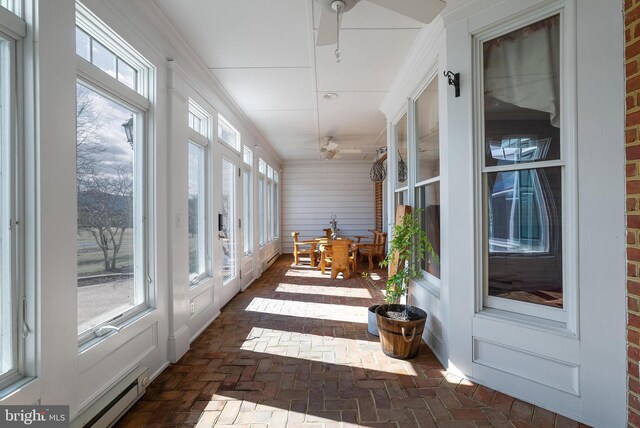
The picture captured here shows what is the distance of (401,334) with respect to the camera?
2566 mm

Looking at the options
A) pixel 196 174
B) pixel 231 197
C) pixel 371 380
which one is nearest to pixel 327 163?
pixel 231 197

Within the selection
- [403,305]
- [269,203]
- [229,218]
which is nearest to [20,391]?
[403,305]

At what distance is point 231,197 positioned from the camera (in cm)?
455

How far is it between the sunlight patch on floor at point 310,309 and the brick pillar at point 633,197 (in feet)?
7.58

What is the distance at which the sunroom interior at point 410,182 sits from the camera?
4.65 ft

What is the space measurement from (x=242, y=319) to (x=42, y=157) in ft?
8.91

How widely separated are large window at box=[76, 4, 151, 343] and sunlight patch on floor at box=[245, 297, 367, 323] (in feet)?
6.13

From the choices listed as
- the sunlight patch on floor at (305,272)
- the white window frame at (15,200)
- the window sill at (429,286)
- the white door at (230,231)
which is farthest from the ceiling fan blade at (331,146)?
the white window frame at (15,200)

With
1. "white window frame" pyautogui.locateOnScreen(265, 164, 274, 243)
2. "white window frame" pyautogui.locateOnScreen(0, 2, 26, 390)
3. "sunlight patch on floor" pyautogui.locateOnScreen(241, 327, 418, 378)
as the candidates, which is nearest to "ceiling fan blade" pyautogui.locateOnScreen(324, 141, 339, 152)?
"white window frame" pyautogui.locateOnScreen(265, 164, 274, 243)

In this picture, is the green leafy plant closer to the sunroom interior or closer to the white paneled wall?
the sunroom interior

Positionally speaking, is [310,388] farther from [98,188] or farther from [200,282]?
[98,188]

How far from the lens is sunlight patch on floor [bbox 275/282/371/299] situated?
15.7 ft

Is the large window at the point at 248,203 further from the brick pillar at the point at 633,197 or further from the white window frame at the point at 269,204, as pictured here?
the brick pillar at the point at 633,197

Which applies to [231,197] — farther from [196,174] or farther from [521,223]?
[521,223]
